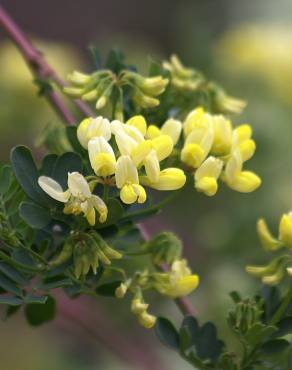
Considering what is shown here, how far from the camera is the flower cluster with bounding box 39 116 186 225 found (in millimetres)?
680

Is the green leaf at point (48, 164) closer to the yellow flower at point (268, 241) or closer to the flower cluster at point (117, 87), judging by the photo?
the flower cluster at point (117, 87)

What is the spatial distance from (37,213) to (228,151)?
0.18m

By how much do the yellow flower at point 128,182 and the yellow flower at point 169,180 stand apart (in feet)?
0.10

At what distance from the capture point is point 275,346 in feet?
2.47

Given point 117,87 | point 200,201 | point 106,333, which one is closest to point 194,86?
point 117,87

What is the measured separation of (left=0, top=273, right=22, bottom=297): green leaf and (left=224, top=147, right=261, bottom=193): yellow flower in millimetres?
205

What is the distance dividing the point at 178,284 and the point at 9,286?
150mm

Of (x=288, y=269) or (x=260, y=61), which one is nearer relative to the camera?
(x=288, y=269)

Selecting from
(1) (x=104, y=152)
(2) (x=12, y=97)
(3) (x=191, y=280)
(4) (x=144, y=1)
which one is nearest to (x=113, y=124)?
(1) (x=104, y=152)

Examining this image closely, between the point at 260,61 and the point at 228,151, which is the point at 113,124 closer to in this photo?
the point at 228,151

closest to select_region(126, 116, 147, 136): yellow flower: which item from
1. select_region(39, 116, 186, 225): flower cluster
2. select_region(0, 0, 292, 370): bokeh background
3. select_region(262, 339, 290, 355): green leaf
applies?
select_region(39, 116, 186, 225): flower cluster

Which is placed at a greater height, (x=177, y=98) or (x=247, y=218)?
(x=177, y=98)

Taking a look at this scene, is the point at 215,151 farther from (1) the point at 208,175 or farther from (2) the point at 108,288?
(2) the point at 108,288

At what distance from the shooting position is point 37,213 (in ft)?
2.33
